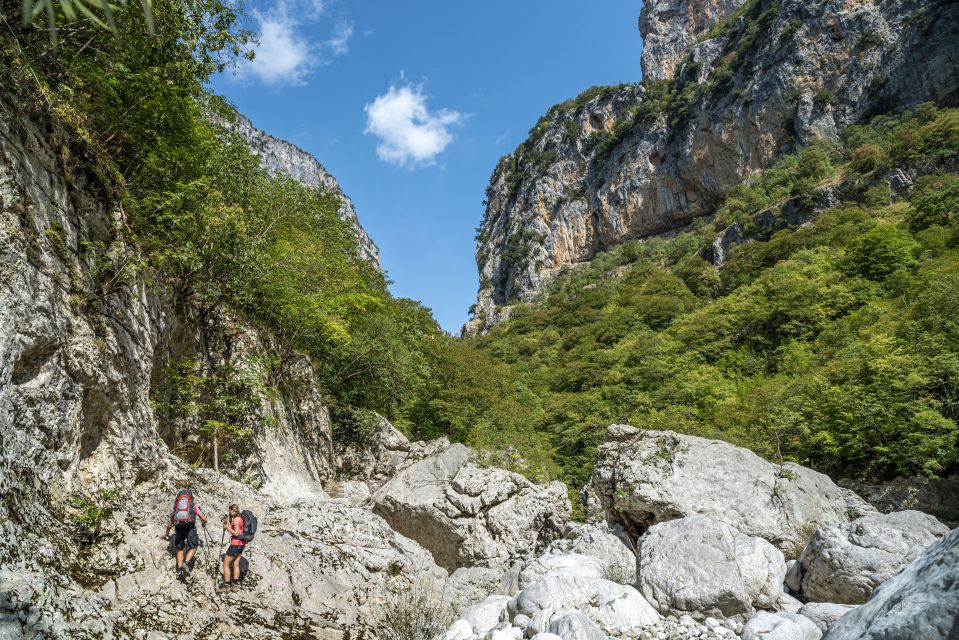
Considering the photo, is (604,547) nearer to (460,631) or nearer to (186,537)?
(460,631)

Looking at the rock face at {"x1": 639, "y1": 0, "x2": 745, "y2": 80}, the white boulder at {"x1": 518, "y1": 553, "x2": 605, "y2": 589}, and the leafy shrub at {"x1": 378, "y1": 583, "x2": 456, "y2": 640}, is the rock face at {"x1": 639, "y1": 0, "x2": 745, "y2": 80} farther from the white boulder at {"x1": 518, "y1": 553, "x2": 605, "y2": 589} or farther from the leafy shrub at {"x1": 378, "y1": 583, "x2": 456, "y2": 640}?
the leafy shrub at {"x1": 378, "y1": 583, "x2": 456, "y2": 640}

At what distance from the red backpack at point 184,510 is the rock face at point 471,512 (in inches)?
246

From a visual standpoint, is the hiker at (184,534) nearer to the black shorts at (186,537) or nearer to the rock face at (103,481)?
the black shorts at (186,537)

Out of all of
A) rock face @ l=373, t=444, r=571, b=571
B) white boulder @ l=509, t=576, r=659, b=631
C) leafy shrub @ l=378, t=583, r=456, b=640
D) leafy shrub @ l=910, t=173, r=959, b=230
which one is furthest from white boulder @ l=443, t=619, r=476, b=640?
leafy shrub @ l=910, t=173, r=959, b=230

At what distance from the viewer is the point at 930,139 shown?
3478cm

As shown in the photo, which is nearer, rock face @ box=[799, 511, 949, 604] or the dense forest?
rock face @ box=[799, 511, 949, 604]

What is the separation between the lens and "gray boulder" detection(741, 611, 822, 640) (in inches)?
212

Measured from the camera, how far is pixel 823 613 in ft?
19.4

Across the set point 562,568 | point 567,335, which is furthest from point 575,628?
point 567,335

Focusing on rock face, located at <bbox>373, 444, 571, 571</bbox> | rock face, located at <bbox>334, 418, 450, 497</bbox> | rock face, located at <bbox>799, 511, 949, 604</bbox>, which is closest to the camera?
rock face, located at <bbox>799, 511, 949, 604</bbox>

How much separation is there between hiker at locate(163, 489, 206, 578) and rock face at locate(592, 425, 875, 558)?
7.66 m

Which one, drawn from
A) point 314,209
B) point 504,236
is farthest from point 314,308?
point 504,236

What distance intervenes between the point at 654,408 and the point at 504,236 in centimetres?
6968

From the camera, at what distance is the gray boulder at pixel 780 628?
538 cm
